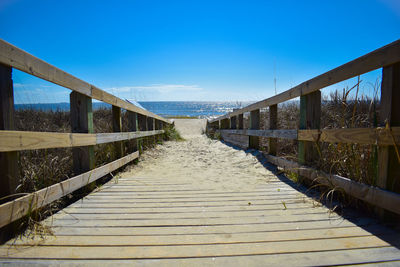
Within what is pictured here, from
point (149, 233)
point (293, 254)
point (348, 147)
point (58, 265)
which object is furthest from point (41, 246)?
point (348, 147)

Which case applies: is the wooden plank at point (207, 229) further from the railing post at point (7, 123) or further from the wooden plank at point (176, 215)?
the railing post at point (7, 123)

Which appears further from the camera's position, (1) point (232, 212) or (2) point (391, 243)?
(1) point (232, 212)

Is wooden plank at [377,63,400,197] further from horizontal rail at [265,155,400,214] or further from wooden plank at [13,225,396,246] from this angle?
wooden plank at [13,225,396,246]

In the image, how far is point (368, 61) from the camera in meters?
1.78

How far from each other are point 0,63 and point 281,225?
2.38 m

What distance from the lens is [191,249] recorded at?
4.82ft

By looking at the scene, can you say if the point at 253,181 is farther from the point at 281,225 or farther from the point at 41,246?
the point at 41,246

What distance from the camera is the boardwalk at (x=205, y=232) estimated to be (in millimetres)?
1371

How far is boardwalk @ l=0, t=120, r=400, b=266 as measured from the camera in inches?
54.0

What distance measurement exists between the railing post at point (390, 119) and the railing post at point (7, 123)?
2726 mm

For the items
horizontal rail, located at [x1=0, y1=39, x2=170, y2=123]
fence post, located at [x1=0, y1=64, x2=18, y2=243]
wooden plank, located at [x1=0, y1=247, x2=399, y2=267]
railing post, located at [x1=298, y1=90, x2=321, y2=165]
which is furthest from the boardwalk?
horizontal rail, located at [x1=0, y1=39, x2=170, y2=123]

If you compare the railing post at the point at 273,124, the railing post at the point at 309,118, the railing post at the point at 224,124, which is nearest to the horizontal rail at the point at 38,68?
the railing post at the point at 309,118

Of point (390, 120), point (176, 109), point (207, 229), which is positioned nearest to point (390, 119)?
point (390, 120)

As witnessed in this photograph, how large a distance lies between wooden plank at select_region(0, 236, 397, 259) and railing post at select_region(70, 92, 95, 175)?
3.96 ft
